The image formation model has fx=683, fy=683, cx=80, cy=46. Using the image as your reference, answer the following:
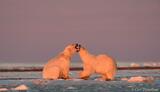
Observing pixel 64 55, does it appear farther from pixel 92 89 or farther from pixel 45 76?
pixel 92 89

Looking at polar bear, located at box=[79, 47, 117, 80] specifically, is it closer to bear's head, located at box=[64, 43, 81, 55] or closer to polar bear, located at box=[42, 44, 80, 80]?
bear's head, located at box=[64, 43, 81, 55]

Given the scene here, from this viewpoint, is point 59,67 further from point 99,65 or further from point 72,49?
point 99,65

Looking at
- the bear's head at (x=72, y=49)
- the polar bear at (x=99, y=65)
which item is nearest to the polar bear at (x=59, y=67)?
the bear's head at (x=72, y=49)

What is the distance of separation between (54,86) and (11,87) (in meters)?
3.49

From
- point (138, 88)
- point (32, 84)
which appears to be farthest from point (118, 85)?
point (32, 84)

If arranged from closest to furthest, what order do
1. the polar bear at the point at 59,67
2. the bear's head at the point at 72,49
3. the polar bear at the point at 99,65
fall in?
the polar bear at the point at 99,65
the polar bear at the point at 59,67
the bear's head at the point at 72,49

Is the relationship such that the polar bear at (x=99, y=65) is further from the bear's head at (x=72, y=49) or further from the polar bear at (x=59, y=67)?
the polar bear at (x=59, y=67)

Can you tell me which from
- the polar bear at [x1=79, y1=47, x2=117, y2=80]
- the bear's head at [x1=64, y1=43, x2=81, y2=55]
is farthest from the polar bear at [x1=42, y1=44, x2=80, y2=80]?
the polar bear at [x1=79, y1=47, x2=117, y2=80]

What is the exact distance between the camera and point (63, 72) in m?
61.5

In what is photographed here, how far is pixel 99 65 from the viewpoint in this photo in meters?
60.6

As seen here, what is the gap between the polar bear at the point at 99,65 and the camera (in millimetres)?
60344

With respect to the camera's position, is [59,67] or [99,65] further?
[59,67]

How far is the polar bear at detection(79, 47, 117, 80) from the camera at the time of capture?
60.3 metres

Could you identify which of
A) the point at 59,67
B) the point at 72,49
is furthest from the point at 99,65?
the point at 72,49
